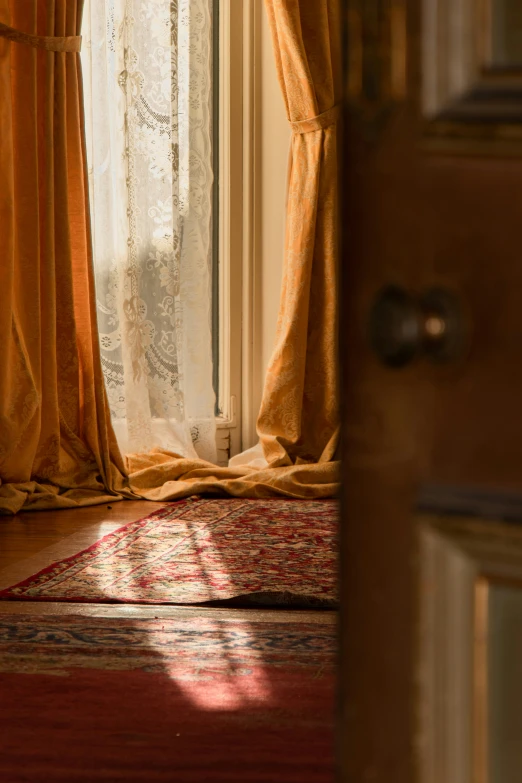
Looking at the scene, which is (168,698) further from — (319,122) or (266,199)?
(266,199)

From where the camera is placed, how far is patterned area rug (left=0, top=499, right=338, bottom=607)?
7.50 feet

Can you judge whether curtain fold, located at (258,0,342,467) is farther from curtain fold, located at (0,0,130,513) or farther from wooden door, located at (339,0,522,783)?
wooden door, located at (339,0,522,783)

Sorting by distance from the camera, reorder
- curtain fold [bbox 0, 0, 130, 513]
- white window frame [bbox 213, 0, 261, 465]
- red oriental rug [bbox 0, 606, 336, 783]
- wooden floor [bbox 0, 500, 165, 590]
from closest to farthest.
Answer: red oriental rug [bbox 0, 606, 336, 783] < wooden floor [bbox 0, 500, 165, 590] < curtain fold [bbox 0, 0, 130, 513] < white window frame [bbox 213, 0, 261, 465]

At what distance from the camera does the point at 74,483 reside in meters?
3.82

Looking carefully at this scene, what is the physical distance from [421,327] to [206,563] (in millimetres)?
2149

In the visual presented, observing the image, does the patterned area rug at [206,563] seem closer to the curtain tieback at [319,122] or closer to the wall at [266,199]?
the wall at [266,199]

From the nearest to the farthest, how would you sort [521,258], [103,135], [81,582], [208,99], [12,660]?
[521,258] → [12,660] → [81,582] → [103,135] → [208,99]

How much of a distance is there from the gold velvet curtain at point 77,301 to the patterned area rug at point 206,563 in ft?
1.54

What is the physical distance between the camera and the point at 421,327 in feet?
1.89

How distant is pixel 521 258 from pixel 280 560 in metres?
2.17

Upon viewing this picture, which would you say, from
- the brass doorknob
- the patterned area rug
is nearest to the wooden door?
the brass doorknob

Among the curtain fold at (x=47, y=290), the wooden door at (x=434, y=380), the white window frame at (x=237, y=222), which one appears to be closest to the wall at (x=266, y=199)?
the white window frame at (x=237, y=222)

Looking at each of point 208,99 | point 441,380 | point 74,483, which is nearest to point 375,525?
point 441,380

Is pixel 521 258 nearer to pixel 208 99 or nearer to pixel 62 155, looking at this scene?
pixel 62 155
